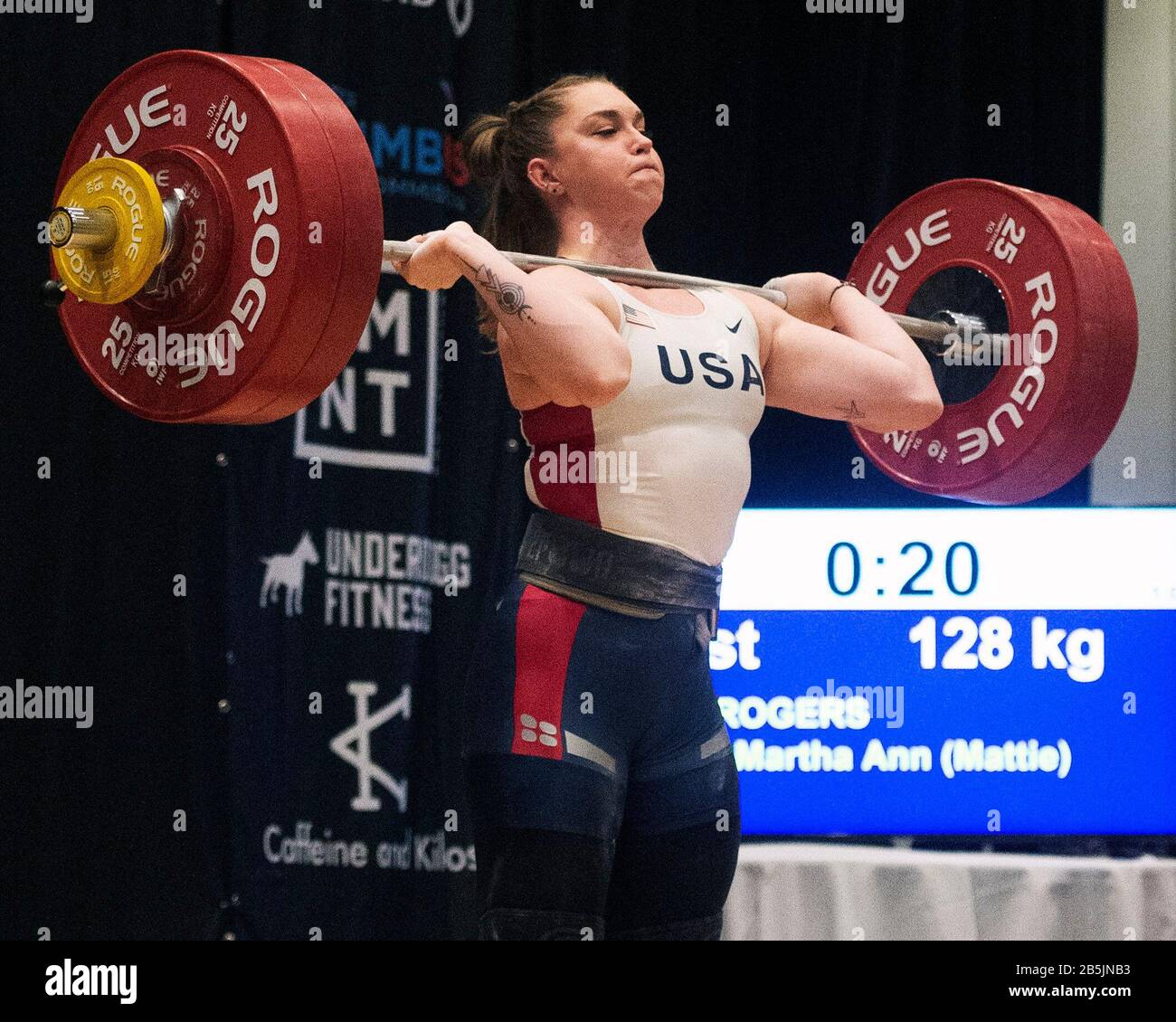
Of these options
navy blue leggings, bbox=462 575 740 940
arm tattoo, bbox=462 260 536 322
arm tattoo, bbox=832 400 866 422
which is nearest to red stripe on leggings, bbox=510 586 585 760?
navy blue leggings, bbox=462 575 740 940

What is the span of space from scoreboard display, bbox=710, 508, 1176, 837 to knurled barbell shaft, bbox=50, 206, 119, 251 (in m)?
2.00

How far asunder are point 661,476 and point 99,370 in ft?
2.87

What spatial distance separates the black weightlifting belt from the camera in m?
2.55

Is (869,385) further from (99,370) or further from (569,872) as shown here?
(99,370)

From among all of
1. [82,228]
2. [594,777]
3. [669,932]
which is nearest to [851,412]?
[594,777]

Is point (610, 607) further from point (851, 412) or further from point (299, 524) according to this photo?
point (299, 524)

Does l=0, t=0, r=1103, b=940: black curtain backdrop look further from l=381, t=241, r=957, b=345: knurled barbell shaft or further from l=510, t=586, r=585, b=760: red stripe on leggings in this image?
l=510, t=586, r=585, b=760: red stripe on leggings

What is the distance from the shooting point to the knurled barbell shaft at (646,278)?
101 inches

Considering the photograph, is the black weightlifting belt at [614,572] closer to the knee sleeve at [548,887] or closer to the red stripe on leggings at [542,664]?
the red stripe on leggings at [542,664]

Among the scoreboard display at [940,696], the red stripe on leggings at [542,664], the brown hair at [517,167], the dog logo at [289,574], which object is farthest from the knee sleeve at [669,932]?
the dog logo at [289,574]

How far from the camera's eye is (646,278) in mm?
2750

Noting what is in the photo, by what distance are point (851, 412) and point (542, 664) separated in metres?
0.72

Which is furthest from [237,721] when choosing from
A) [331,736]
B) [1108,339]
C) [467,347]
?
[1108,339]

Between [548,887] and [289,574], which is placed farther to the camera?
[289,574]
